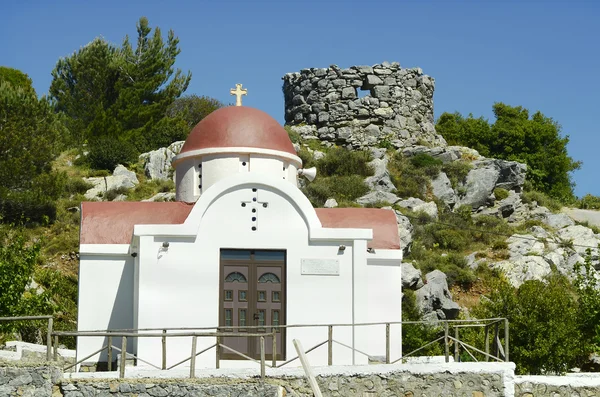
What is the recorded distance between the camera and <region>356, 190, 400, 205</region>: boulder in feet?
134

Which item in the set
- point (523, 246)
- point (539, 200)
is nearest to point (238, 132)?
point (523, 246)

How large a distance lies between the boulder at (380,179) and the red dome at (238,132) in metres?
21.2

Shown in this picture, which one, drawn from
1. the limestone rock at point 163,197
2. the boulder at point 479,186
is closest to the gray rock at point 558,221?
the boulder at point 479,186

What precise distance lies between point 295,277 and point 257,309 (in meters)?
1.03

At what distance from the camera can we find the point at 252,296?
1922cm

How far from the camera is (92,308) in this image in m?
20.5

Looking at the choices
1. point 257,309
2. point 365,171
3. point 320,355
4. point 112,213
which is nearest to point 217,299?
point 257,309

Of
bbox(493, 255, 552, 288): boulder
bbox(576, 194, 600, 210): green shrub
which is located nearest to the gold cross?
bbox(493, 255, 552, 288): boulder

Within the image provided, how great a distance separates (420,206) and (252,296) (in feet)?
76.5

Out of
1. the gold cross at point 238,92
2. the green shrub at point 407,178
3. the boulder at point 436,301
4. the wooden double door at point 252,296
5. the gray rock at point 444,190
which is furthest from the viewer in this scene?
the gray rock at point 444,190

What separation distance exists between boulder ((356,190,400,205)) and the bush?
1213cm

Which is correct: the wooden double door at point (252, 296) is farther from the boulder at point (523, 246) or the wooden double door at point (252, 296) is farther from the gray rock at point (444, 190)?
the gray rock at point (444, 190)

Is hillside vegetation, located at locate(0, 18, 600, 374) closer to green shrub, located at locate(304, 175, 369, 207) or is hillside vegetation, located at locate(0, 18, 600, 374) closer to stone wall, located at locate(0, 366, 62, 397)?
green shrub, located at locate(304, 175, 369, 207)

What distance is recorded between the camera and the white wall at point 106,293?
20422mm
